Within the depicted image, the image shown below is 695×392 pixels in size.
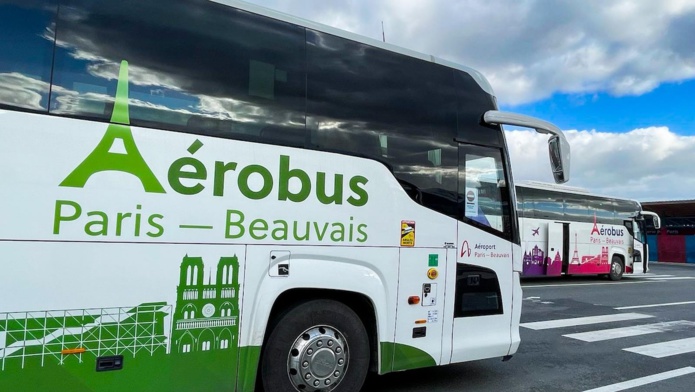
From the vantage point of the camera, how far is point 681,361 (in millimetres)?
7000

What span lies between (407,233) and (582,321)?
7.24 meters

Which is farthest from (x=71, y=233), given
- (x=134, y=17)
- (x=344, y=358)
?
(x=344, y=358)

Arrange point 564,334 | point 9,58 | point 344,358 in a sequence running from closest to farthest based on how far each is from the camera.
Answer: point 9,58, point 344,358, point 564,334

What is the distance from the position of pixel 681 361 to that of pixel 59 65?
8.35 m

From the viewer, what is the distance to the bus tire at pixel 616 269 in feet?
68.7

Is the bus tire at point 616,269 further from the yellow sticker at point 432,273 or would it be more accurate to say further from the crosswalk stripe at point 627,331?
the yellow sticker at point 432,273

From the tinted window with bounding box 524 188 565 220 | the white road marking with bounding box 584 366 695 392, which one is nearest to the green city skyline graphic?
the white road marking with bounding box 584 366 695 392

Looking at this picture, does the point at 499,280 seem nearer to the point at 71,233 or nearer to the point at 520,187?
the point at 71,233

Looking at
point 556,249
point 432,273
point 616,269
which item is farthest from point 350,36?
point 616,269

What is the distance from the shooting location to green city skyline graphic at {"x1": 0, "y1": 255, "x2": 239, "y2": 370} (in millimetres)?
3121

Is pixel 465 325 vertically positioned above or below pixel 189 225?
below

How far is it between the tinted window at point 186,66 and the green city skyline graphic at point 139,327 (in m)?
1.14

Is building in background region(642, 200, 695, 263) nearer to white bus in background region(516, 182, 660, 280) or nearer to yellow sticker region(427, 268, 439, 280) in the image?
white bus in background region(516, 182, 660, 280)

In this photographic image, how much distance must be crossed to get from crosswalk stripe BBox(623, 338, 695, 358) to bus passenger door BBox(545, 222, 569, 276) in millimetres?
10437
